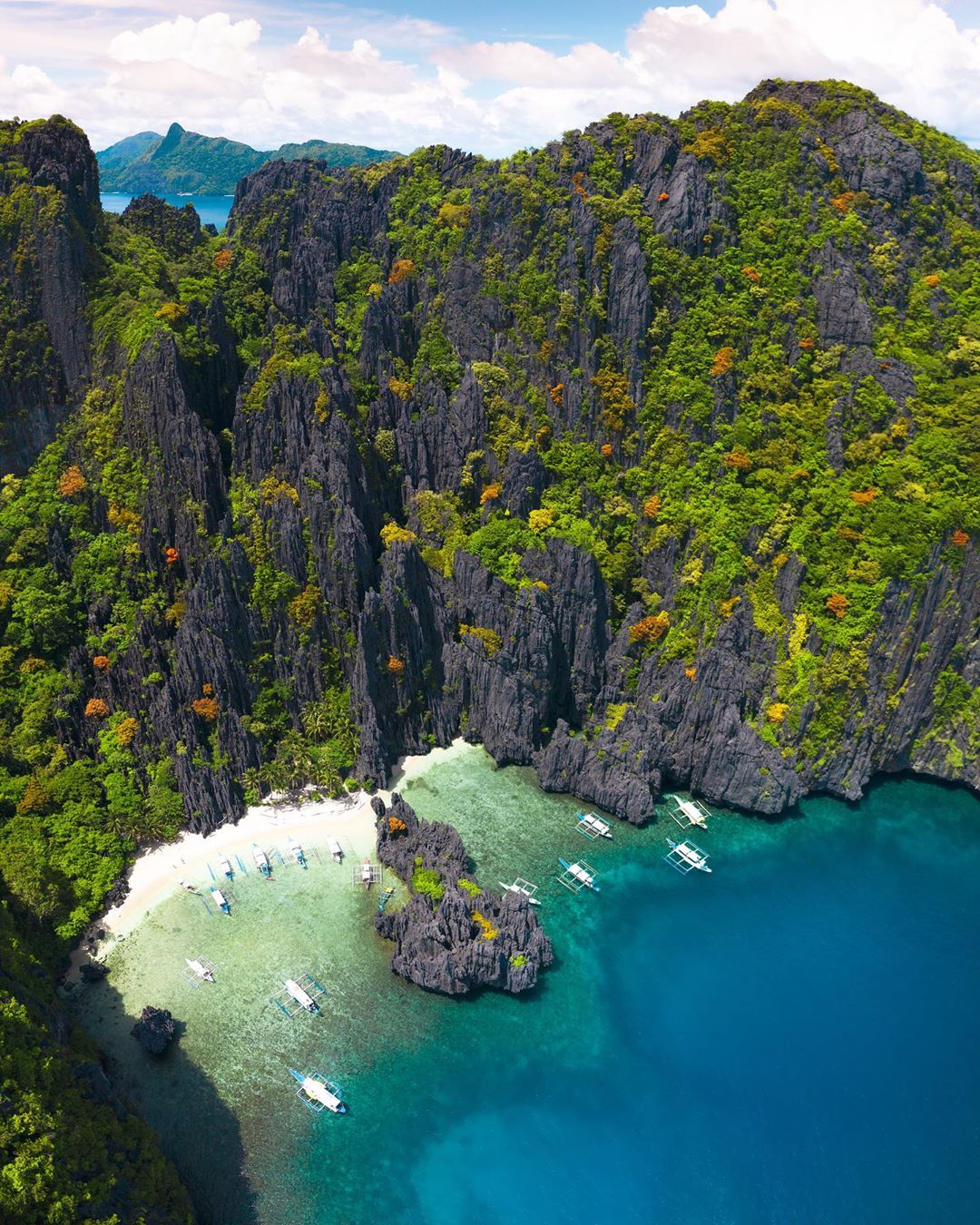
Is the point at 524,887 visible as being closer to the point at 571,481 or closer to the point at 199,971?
the point at 199,971

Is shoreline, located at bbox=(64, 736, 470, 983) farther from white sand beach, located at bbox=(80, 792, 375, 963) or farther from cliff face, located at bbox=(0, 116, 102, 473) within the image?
cliff face, located at bbox=(0, 116, 102, 473)

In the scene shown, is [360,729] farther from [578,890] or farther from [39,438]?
[39,438]

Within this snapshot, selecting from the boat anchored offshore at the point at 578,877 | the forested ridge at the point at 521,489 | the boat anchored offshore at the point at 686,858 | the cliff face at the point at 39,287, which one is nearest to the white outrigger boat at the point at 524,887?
the boat anchored offshore at the point at 578,877

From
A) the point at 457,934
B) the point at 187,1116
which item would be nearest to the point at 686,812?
the point at 457,934

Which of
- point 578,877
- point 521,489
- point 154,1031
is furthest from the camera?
point 521,489

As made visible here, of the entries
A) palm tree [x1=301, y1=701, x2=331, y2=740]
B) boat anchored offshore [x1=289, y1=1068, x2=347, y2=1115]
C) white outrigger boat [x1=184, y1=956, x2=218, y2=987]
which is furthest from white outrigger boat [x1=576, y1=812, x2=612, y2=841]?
white outrigger boat [x1=184, y1=956, x2=218, y2=987]

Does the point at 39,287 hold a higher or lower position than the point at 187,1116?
higher

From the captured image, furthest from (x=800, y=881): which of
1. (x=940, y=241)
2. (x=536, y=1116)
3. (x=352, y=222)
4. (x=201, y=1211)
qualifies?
(x=352, y=222)
